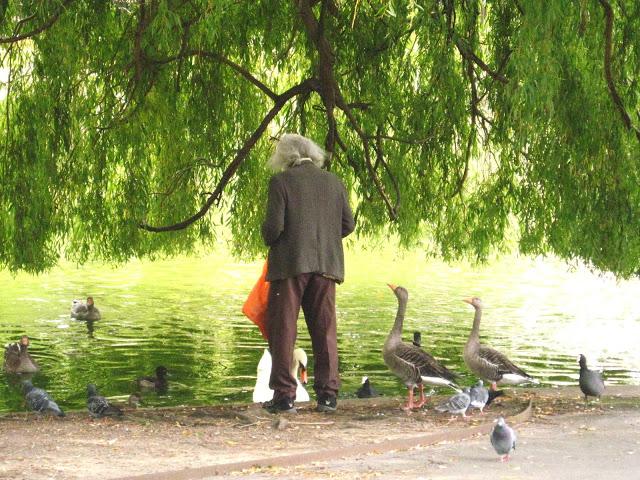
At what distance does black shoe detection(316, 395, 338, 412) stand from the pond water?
12.0 ft

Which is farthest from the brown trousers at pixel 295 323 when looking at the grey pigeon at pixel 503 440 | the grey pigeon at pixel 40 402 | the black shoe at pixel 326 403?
the grey pigeon at pixel 40 402

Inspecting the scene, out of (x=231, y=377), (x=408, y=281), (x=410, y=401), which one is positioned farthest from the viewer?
(x=408, y=281)

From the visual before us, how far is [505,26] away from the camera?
35.1 ft

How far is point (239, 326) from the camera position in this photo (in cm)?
1852

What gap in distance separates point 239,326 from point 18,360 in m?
5.37

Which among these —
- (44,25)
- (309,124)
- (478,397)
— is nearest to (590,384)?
(478,397)

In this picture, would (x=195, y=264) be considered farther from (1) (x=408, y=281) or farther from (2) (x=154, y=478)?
(2) (x=154, y=478)

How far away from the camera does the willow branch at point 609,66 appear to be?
920cm

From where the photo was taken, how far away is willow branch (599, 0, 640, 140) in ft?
30.2

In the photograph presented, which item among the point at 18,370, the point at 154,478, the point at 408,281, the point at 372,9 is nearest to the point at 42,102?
the point at 372,9

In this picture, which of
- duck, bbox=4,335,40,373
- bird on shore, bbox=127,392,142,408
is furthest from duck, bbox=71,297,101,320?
bird on shore, bbox=127,392,142,408

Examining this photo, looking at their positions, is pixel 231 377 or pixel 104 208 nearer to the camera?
pixel 104 208

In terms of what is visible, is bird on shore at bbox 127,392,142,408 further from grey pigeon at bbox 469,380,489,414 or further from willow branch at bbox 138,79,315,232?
grey pigeon at bbox 469,380,489,414

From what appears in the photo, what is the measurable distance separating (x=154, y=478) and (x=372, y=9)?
6.22 metres
